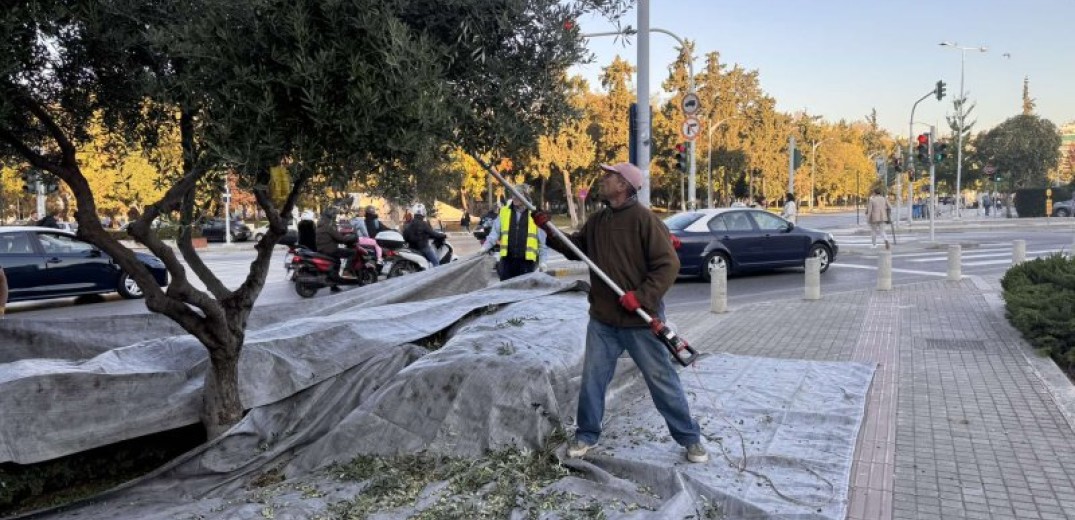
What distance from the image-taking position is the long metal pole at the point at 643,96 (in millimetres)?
11406

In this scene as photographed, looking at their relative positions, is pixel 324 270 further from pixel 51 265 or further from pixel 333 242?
pixel 51 265

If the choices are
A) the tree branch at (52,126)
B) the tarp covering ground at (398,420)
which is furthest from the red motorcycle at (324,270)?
the tree branch at (52,126)

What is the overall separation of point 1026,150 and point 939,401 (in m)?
56.6

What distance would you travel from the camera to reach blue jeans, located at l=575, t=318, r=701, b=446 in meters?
4.49

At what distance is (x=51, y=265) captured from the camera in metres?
13.0

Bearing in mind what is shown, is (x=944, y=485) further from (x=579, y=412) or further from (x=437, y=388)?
(x=437, y=388)

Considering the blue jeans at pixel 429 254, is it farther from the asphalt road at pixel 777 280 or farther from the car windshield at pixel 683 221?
the car windshield at pixel 683 221

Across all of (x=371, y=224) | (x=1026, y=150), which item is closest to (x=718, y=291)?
(x=371, y=224)

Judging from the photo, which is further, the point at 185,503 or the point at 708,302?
the point at 708,302

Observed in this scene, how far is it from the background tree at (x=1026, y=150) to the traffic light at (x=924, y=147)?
111 ft

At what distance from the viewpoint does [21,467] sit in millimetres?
4656

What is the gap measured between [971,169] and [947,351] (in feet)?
192

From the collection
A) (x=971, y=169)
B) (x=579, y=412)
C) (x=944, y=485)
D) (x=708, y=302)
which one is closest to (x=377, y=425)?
(x=579, y=412)

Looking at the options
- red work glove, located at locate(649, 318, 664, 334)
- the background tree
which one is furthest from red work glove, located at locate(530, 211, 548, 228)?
the background tree
